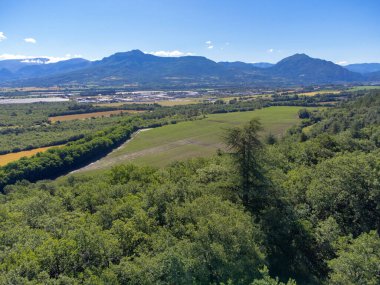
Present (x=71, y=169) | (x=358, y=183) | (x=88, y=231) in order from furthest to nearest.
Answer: (x=71, y=169) → (x=358, y=183) → (x=88, y=231)

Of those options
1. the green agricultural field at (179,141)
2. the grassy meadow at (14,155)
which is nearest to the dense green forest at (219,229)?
the green agricultural field at (179,141)

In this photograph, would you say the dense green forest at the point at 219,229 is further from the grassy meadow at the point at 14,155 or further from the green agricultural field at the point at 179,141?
the grassy meadow at the point at 14,155

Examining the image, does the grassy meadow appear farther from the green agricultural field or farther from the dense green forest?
the dense green forest

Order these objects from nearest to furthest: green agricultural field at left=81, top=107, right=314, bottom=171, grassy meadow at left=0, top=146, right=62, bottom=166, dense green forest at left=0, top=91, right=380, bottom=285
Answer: dense green forest at left=0, top=91, right=380, bottom=285 < green agricultural field at left=81, top=107, right=314, bottom=171 < grassy meadow at left=0, top=146, right=62, bottom=166

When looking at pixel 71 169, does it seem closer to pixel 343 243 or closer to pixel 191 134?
pixel 191 134

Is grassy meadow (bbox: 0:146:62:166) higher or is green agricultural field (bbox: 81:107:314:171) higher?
green agricultural field (bbox: 81:107:314:171)

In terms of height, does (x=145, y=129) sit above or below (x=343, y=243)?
below

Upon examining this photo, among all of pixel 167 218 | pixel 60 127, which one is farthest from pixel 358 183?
pixel 60 127

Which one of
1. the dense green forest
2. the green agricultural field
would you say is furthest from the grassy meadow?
the dense green forest
